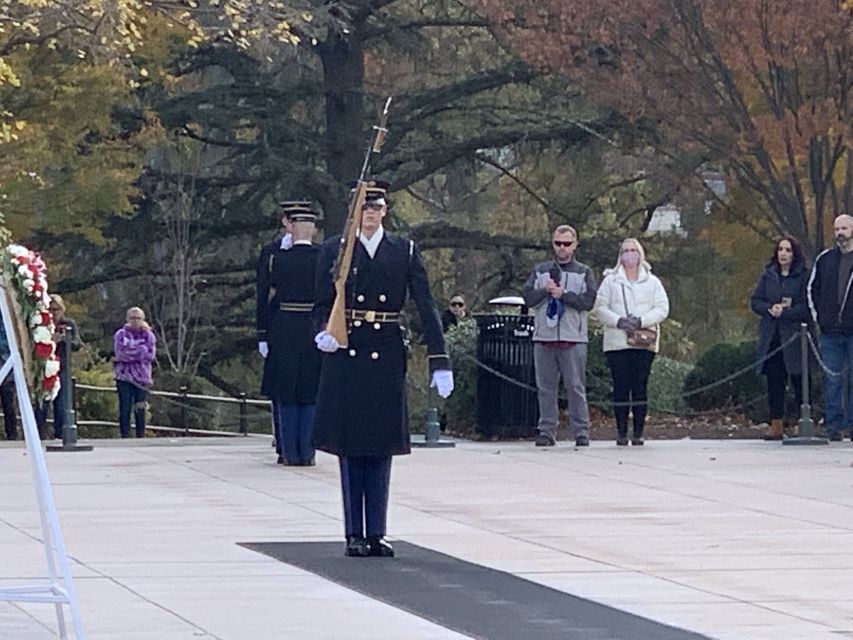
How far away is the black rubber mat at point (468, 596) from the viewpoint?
8.84 metres

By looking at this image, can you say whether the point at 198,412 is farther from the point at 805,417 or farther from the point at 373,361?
the point at 373,361

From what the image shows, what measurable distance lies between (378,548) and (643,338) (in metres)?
7.46

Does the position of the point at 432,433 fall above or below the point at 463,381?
below

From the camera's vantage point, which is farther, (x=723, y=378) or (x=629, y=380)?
(x=723, y=378)

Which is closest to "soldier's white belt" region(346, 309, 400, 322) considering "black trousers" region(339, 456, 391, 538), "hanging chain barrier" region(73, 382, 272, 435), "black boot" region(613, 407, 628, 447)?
"black trousers" region(339, 456, 391, 538)

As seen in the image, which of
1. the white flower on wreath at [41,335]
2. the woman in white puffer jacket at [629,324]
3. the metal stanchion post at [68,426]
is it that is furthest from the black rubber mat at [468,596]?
the woman in white puffer jacket at [629,324]

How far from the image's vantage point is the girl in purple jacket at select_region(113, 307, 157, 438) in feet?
73.0

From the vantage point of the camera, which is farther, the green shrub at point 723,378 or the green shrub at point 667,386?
the green shrub at point 667,386

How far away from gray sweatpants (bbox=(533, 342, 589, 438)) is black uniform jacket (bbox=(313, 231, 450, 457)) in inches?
272

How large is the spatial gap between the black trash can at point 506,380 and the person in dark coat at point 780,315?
218cm

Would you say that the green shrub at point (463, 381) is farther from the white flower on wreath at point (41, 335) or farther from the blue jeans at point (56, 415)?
the white flower on wreath at point (41, 335)

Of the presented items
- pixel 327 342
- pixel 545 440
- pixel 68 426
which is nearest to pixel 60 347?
pixel 68 426

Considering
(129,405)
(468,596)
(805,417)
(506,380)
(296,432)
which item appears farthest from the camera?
(129,405)

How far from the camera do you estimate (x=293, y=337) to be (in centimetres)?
1622
